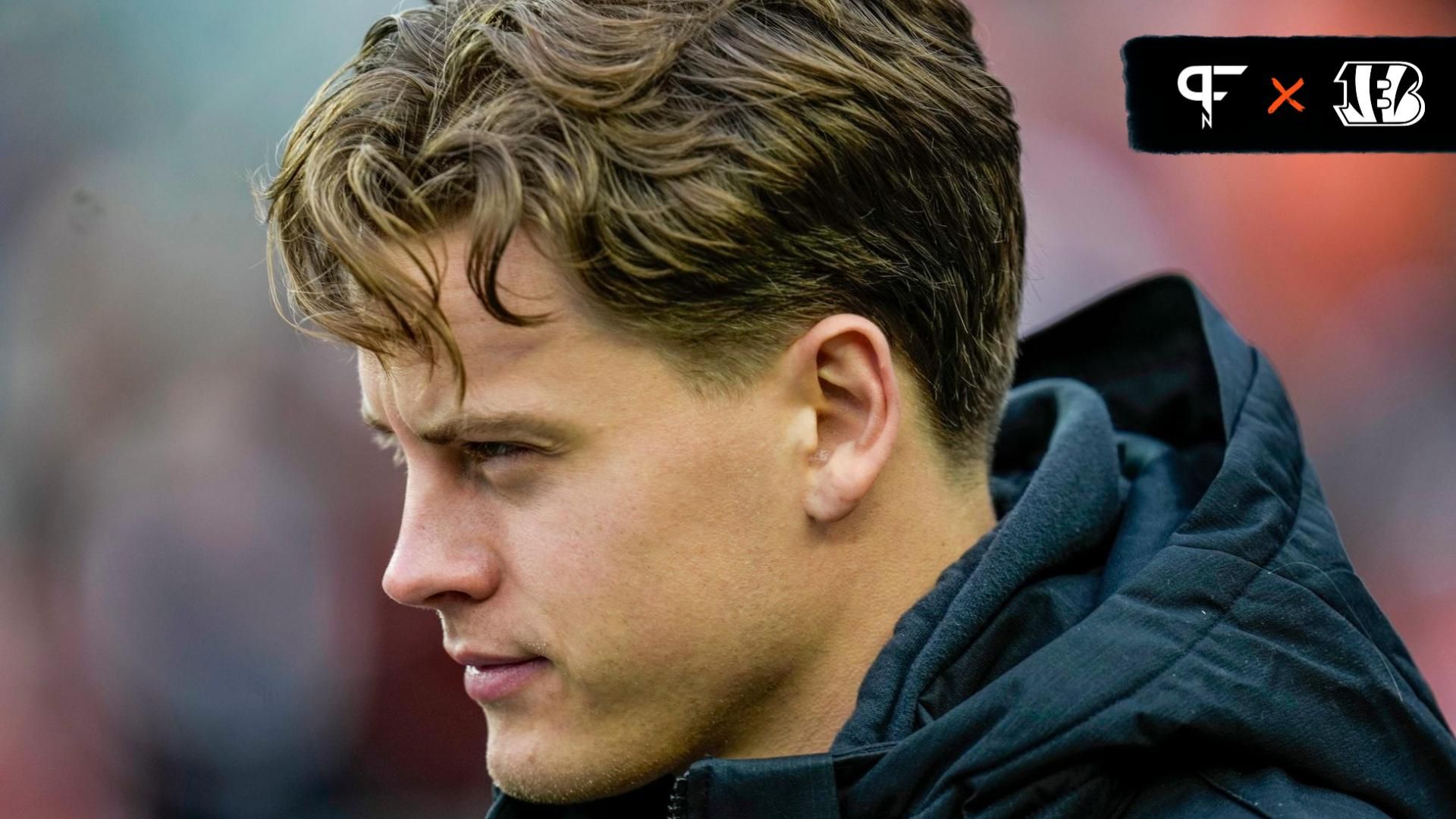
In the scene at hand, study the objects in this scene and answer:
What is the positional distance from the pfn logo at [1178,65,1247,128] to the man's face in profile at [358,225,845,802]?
129 centimetres

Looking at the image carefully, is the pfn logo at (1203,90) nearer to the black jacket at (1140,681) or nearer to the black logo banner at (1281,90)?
the black logo banner at (1281,90)

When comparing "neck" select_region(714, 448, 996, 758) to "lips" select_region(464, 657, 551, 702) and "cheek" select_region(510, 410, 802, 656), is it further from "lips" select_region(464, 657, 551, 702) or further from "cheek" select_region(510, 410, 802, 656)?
"lips" select_region(464, 657, 551, 702)

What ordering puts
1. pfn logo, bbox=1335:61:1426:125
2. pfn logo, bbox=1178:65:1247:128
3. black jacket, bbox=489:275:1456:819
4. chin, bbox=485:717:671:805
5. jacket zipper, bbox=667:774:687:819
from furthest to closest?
pfn logo, bbox=1335:61:1426:125
pfn logo, bbox=1178:65:1247:128
chin, bbox=485:717:671:805
jacket zipper, bbox=667:774:687:819
black jacket, bbox=489:275:1456:819

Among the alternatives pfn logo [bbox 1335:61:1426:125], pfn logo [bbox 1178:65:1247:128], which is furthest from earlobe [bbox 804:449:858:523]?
pfn logo [bbox 1335:61:1426:125]

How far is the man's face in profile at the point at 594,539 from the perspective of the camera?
1.60 meters

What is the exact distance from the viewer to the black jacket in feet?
4.65

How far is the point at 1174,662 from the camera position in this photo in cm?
144

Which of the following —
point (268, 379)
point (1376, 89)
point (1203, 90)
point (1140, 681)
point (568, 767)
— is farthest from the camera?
point (268, 379)

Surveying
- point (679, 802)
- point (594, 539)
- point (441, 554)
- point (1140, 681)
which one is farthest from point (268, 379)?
point (1140, 681)

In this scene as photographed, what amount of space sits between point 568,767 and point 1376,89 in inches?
82.4

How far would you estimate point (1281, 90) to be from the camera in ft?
8.69

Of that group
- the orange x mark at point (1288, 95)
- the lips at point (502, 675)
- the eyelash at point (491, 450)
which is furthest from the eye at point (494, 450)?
the orange x mark at point (1288, 95)

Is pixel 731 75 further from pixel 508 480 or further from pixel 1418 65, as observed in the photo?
pixel 1418 65

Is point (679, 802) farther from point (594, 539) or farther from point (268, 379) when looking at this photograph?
point (268, 379)
